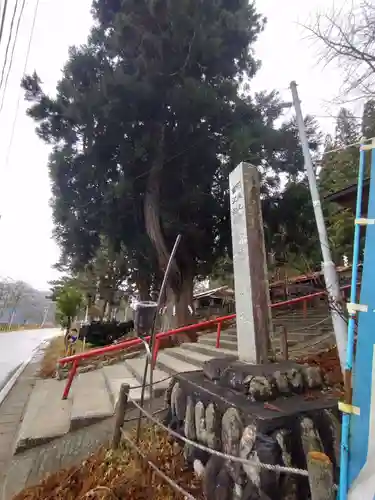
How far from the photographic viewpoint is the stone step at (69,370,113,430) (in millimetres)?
3596

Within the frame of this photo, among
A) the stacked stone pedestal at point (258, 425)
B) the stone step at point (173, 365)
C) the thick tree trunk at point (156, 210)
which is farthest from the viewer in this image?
the thick tree trunk at point (156, 210)

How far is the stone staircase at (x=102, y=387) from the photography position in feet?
11.7

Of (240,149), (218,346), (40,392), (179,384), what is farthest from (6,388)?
(240,149)

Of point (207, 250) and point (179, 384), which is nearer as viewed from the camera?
point (179, 384)

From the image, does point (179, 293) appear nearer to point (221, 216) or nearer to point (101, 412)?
point (221, 216)

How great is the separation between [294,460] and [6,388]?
21.1 ft

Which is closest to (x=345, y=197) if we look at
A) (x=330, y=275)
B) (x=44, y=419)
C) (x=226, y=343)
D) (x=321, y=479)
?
(x=226, y=343)

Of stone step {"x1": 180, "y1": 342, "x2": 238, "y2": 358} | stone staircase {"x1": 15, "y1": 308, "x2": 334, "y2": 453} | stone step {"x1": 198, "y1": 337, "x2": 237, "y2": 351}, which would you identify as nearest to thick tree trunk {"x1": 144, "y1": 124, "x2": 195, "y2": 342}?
stone step {"x1": 198, "y1": 337, "x2": 237, "y2": 351}

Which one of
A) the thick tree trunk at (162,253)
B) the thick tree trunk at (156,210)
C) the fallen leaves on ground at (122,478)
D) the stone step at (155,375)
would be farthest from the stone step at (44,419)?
the thick tree trunk at (156,210)

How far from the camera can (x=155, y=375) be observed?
17.3 ft

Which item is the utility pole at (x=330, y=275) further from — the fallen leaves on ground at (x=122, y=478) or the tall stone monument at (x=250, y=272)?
the fallen leaves on ground at (x=122, y=478)

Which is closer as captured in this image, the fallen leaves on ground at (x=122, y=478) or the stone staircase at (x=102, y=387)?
the fallen leaves on ground at (x=122, y=478)

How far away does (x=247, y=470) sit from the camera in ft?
6.91

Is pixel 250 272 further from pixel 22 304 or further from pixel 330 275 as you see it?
pixel 22 304
